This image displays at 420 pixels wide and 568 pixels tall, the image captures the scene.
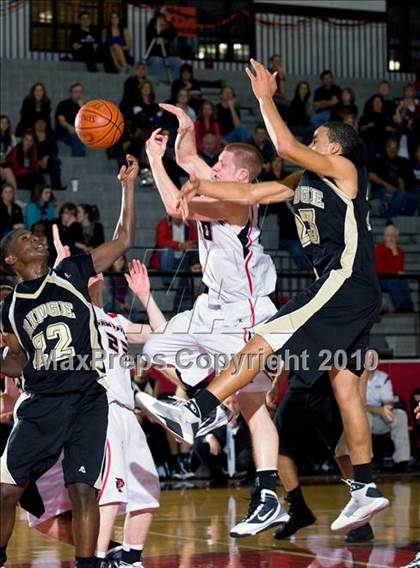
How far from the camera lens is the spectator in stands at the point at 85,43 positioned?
19734 mm

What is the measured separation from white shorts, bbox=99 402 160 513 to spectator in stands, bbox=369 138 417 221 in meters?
12.1

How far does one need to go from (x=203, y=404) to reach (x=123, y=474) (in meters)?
0.81

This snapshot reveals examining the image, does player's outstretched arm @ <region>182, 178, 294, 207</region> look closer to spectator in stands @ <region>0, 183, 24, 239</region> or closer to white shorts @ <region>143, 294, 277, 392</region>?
white shorts @ <region>143, 294, 277, 392</region>

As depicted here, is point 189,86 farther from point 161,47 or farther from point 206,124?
point 161,47

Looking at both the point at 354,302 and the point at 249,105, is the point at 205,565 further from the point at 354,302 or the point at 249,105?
the point at 249,105

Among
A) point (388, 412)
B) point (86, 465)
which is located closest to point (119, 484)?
point (86, 465)

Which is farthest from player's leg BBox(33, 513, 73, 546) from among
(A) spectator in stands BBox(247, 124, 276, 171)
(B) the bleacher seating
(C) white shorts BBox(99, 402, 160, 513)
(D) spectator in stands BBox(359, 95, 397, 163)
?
(D) spectator in stands BBox(359, 95, 397, 163)

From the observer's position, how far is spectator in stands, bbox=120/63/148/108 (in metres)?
18.1

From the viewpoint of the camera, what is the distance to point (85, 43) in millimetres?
19844

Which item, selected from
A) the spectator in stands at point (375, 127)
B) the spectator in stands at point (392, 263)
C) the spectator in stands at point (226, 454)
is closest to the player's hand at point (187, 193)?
the spectator in stands at point (226, 454)

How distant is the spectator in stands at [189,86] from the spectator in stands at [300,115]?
65.8 inches

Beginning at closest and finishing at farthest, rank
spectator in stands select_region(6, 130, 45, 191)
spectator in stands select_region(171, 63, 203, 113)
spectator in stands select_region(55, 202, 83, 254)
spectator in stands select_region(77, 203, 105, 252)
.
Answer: spectator in stands select_region(55, 202, 83, 254) → spectator in stands select_region(77, 203, 105, 252) → spectator in stands select_region(6, 130, 45, 191) → spectator in stands select_region(171, 63, 203, 113)

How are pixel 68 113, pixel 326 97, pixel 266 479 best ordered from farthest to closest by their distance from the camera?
pixel 326 97 < pixel 68 113 < pixel 266 479

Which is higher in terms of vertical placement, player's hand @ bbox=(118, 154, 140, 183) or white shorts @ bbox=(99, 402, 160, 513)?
player's hand @ bbox=(118, 154, 140, 183)
